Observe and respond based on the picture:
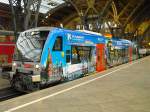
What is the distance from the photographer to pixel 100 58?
815 inches

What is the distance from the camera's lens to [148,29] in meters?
77.9

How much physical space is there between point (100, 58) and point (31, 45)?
7.50 meters

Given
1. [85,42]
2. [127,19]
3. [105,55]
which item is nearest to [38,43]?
[85,42]

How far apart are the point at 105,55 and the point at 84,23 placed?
25577 millimetres

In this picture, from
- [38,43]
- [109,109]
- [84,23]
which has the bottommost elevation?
[109,109]

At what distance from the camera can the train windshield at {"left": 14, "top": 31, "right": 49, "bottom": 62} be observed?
45.0 ft

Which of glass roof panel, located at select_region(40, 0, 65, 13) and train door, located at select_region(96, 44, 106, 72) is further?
glass roof panel, located at select_region(40, 0, 65, 13)

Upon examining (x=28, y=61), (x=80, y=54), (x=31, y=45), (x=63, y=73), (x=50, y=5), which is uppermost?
(x=50, y=5)

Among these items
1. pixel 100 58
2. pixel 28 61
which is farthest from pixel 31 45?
pixel 100 58

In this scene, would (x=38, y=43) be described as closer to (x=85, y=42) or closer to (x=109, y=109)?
(x=85, y=42)

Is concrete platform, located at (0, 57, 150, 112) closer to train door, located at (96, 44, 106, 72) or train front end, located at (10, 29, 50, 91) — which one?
train front end, located at (10, 29, 50, 91)

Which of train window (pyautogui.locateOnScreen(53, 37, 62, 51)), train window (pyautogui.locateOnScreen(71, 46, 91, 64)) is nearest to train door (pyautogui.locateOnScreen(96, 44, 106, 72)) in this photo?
train window (pyautogui.locateOnScreen(71, 46, 91, 64))

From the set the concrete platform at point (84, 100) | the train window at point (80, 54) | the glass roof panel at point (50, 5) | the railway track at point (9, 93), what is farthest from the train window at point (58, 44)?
the glass roof panel at point (50, 5)

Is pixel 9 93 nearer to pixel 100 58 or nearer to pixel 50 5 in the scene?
pixel 100 58
